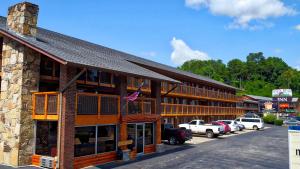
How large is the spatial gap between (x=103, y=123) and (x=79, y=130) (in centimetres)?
179

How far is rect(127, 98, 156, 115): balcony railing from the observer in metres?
21.8

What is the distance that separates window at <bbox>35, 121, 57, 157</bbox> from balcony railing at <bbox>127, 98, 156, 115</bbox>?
564cm

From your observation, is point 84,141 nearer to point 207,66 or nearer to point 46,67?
point 46,67

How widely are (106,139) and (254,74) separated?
143590 mm

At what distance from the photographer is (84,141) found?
58.5ft

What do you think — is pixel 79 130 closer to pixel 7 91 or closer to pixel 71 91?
pixel 71 91

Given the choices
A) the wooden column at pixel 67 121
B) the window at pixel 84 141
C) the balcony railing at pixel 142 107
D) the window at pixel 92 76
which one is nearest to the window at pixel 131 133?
the balcony railing at pixel 142 107

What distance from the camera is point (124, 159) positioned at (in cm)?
1995

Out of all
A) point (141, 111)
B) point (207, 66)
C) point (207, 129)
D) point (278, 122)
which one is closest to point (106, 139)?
point (141, 111)

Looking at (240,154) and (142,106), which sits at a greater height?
(142,106)

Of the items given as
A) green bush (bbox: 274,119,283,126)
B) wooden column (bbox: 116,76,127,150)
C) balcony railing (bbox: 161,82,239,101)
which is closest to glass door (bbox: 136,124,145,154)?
wooden column (bbox: 116,76,127,150)

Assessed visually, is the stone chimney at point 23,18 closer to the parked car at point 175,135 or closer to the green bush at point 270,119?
the parked car at point 175,135

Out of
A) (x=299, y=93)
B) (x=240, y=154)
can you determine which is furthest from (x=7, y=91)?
(x=299, y=93)

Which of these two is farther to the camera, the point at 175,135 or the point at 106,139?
the point at 175,135
